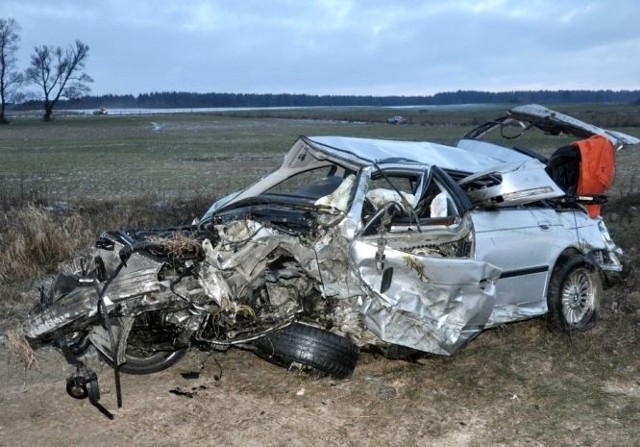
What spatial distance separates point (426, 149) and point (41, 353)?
395cm

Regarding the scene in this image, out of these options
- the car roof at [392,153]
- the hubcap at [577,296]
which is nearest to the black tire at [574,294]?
the hubcap at [577,296]

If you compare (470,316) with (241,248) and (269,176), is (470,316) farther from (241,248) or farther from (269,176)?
(269,176)

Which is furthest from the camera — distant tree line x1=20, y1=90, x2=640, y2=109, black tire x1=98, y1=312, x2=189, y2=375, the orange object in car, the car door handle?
distant tree line x1=20, y1=90, x2=640, y2=109

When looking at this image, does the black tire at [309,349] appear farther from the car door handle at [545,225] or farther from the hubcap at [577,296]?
the hubcap at [577,296]

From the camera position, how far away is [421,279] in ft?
15.2

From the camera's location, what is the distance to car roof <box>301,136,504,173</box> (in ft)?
17.8

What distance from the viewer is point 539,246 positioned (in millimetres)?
5523

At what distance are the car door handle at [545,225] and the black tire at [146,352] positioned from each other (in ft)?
10.4

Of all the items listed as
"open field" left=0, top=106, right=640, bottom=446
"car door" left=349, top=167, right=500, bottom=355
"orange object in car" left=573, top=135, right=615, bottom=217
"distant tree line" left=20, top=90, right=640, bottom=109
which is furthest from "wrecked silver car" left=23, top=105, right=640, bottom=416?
"distant tree line" left=20, top=90, right=640, bottom=109

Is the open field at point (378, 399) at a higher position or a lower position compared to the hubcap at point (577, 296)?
lower

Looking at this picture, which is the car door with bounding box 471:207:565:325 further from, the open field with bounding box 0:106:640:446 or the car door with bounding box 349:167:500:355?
the open field with bounding box 0:106:640:446

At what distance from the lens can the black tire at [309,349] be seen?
4598 millimetres

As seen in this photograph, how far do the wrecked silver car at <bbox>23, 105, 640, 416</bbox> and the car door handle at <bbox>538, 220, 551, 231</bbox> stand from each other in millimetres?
184

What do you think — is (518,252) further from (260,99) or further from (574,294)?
(260,99)
